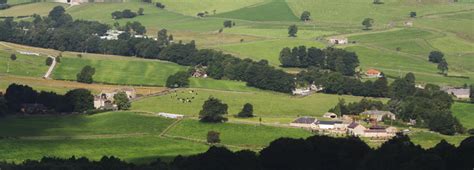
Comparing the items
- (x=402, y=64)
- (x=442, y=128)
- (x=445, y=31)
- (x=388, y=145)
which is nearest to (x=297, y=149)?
(x=388, y=145)

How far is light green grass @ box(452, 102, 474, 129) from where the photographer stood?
10111cm

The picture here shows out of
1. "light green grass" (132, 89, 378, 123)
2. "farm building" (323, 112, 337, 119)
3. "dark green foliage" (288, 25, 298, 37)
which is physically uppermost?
"dark green foliage" (288, 25, 298, 37)

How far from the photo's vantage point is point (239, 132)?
8969cm

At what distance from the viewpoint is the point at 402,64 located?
477 ft

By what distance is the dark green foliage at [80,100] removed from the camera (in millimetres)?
99750

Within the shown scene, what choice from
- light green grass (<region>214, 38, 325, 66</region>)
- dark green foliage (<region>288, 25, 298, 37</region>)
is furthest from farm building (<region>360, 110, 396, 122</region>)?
dark green foliage (<region>288, 25, 298, 37</region>)

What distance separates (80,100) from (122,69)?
30.9 m

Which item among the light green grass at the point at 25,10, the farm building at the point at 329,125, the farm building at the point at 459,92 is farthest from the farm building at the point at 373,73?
the light green grass at the point at 25,10

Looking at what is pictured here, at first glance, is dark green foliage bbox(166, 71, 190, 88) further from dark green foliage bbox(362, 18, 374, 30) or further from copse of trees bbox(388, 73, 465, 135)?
dark green foliage bbox(362, 18, 374, 30)

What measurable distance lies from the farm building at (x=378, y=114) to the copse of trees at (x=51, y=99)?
82.8 ft

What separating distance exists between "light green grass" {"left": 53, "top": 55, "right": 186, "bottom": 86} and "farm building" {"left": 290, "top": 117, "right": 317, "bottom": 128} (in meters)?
28.6

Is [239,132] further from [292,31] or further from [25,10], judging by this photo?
[25,10]

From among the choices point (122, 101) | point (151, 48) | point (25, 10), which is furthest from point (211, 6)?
point (122, 101)

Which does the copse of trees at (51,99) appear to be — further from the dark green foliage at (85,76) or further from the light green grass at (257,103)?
the dark green foliage at (85,76)
